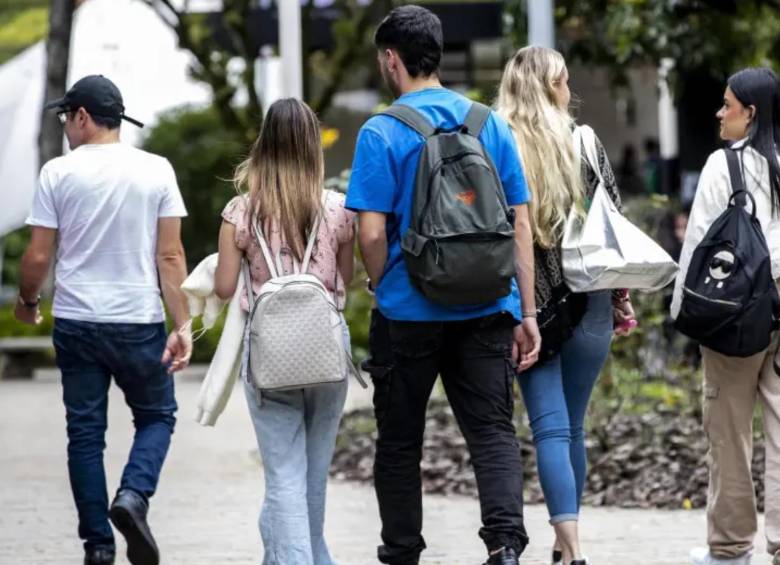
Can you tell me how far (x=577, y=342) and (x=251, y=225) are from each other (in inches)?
50.1

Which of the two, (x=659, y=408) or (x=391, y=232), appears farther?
(x=659, y=408)

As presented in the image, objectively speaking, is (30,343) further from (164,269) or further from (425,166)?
(425,166)

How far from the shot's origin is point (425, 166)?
536 cm

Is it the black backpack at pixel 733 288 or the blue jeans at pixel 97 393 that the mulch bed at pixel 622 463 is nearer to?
the black backpack at pixel 733 288

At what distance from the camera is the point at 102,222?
6.38 m

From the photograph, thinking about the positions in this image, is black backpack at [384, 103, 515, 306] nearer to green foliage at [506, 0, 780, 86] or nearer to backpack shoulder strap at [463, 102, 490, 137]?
backpack shoulder strap at [463, 102, 490, 137]

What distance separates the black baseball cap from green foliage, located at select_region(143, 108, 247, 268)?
52.8 feet

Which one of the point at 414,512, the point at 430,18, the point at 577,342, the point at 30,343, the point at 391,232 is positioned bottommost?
the point at 30,343

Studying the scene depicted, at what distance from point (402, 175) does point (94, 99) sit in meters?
1.51

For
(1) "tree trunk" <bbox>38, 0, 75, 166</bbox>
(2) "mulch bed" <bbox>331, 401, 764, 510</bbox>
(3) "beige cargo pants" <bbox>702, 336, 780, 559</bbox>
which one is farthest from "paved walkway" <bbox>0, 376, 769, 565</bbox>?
(1) "tree trunk" <bbox>38, 0, 75, 166</bbox>

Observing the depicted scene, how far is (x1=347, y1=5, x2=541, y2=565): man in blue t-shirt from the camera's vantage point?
5.46 m

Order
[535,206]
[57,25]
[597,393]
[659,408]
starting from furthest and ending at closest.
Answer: [57,25] → [659,408] → [597,393] → [535,206]

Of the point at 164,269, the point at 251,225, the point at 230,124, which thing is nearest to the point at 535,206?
the point at 251,225

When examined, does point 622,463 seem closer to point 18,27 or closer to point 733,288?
point 733,288
